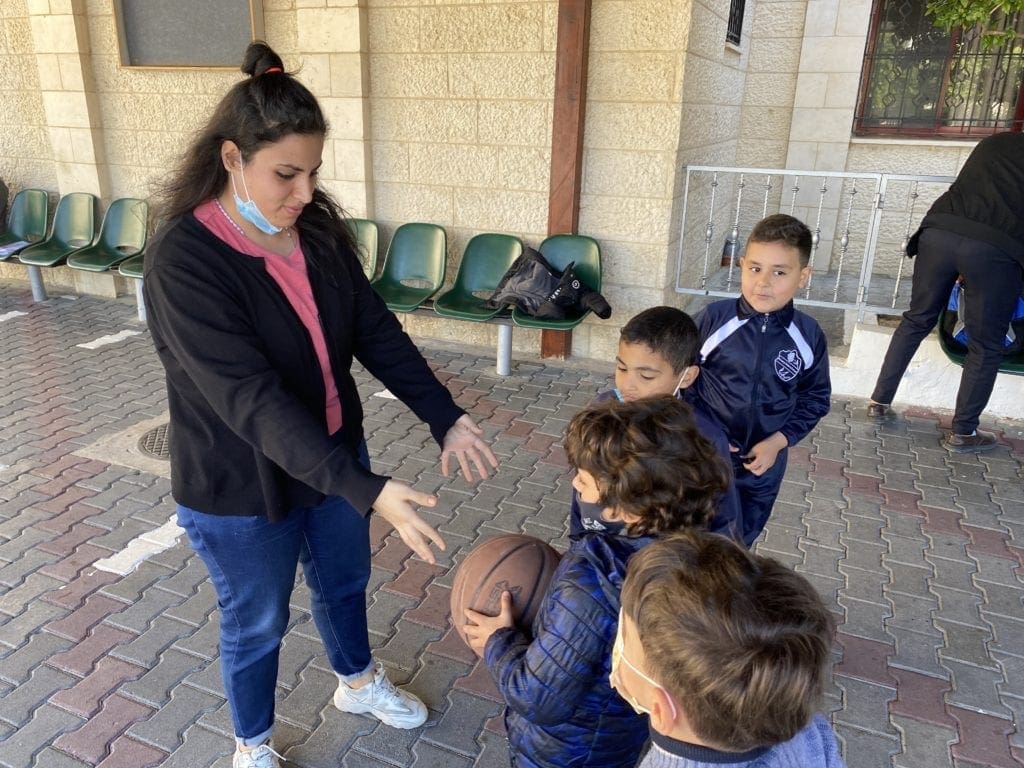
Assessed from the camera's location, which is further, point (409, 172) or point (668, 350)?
point (409, 172)

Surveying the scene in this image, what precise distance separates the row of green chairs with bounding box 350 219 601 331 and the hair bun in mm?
3447

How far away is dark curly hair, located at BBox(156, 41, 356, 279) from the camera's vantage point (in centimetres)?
160

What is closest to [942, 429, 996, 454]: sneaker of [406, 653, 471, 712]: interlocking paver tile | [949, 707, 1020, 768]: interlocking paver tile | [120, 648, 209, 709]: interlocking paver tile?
[949, 707, 1020, 768]: interlocking paver tile

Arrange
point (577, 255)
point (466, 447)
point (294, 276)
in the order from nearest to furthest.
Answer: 1. point (294, 276)
2. point (466, 447)
3. point (577, 255)

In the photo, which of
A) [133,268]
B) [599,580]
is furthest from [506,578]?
[133,268]

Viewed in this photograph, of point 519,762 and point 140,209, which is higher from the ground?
point 140,209

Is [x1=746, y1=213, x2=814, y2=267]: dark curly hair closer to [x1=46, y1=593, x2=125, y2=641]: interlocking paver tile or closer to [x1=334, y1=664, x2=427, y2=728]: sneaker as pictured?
[x1=334, y1=664, x2=427, y2=728]: sneaker

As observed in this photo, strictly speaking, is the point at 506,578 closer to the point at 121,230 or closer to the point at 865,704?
the point at 865,704

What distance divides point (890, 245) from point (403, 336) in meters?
7.20

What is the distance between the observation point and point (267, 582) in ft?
5.97

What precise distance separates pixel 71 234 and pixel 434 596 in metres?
6.02

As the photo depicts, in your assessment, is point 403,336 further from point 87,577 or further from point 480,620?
point 87,577

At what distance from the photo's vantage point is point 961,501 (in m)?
A: 3.87

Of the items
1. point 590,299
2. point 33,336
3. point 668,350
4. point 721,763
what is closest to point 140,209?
point 33,336
